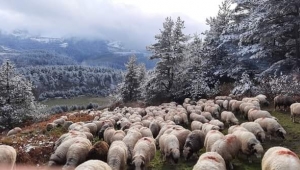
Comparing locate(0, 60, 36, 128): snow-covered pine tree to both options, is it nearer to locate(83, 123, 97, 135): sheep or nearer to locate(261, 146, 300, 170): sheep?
locate(83, 123, 97, 135): sheep

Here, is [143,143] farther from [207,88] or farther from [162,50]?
[162,50]

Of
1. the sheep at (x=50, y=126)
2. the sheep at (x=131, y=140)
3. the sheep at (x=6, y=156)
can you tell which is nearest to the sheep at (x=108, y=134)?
the sheep at (x=131, y=140)

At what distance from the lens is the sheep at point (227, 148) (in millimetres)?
12799

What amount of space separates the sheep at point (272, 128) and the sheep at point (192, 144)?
11.6 feet

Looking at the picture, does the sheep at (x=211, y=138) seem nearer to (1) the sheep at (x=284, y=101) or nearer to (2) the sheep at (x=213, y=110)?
(2) the sheep at (x=213, y=110)

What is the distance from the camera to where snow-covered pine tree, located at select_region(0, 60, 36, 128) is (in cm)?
4147

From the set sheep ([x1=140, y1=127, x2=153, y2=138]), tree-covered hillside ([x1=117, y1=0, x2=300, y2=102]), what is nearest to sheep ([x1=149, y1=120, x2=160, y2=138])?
sheep ([x1=140, y1=127, x2=153, y2=138])

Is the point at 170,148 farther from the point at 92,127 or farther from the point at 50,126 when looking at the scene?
the point at 50,126

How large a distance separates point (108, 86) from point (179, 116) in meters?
177

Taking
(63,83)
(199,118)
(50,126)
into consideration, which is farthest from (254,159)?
(63,83)

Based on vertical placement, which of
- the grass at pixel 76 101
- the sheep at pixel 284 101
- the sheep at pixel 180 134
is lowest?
the grass at pixel 76 101

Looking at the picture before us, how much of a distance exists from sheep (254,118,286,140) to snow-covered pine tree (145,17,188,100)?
2565 centimetres

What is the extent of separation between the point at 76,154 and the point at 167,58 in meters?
31.9

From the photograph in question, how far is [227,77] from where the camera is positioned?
39.1 m
